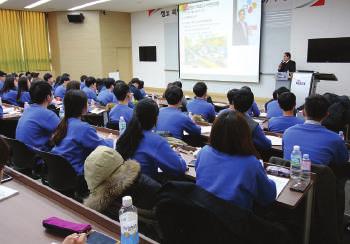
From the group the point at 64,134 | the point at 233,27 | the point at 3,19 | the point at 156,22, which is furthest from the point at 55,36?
the point at 64,134

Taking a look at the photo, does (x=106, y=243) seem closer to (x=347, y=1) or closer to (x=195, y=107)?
(x=195, y=107)

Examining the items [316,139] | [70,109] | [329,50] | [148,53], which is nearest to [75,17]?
[148,53]

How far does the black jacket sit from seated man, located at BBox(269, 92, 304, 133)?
2234 mm

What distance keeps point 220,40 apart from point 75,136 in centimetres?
800

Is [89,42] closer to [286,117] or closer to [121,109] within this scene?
[121,109]

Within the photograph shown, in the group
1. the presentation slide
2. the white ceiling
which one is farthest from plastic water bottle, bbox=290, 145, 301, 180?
the white ceiling

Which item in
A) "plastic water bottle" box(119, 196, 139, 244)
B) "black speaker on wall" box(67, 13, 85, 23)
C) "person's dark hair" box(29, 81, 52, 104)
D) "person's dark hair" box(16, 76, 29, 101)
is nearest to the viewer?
"plastic water bottle" box(119, 196, 139, 244)

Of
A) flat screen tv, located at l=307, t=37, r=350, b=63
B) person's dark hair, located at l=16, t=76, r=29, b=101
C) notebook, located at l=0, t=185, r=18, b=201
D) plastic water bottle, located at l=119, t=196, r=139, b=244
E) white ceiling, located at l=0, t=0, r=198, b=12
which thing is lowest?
notebook, located at l=0, t=185, r=18, b=201

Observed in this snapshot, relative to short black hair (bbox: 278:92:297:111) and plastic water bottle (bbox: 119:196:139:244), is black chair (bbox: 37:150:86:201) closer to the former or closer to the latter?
plastic water bottle (bbox: 119:196:139:244)

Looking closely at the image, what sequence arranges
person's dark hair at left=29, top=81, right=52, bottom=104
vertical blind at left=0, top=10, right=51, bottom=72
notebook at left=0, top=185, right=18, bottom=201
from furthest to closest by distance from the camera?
vertical blind at left=0, top=10, right=51, bottom=72 → person's dark hair at left=29, top=81, right=52, bottom=104 → notebook at left=0, top=185, right=18, bottom=201

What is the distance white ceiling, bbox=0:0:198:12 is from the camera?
10.1 metres

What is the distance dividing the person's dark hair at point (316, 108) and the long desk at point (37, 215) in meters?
1.86

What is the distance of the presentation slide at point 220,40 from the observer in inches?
360

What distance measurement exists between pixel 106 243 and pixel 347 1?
8180 millimetres
